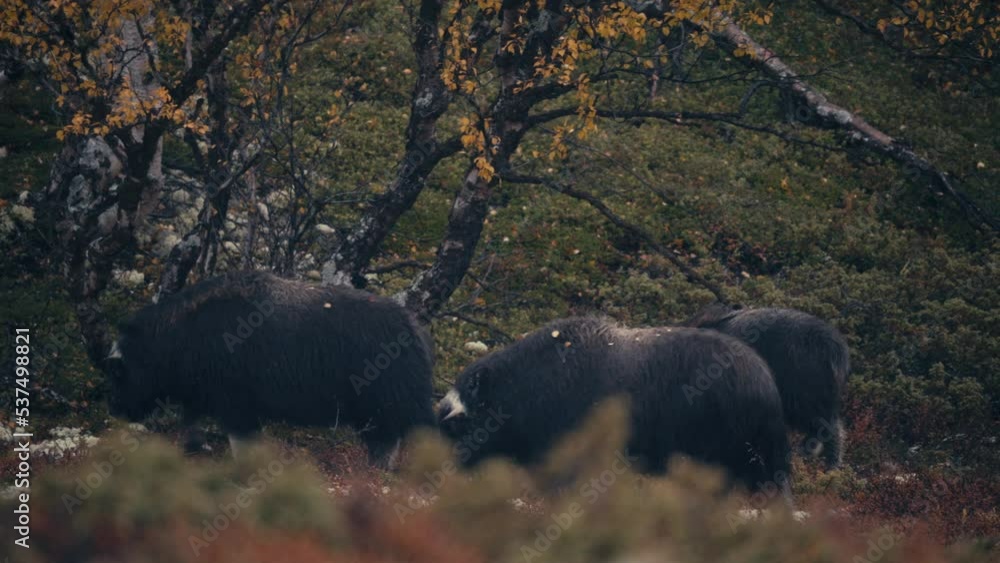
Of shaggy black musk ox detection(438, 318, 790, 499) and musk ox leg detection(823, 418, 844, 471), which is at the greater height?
shaggy black musk ox detection(438, 318, 790, 499)

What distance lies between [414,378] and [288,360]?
4.79 ft

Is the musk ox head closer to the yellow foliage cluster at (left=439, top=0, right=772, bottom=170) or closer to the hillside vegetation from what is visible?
the hillside vegetation

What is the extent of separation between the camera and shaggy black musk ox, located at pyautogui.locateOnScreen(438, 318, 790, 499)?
439 inches

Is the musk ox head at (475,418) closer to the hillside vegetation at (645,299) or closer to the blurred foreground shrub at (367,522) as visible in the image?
the hillside vegetation at (645,299)

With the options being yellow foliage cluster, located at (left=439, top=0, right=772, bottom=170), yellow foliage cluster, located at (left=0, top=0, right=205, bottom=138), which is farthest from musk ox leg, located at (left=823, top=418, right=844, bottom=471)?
yellow foliage cluster, located at (left=0, top=0, right=205, bottom=138)

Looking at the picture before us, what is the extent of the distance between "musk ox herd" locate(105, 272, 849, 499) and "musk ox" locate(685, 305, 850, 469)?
1.06 meters

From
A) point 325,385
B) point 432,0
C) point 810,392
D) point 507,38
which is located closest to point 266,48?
point 432,0

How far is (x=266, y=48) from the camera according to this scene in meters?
13.9

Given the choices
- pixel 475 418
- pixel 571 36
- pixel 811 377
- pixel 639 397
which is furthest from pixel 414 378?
pixel 811 377

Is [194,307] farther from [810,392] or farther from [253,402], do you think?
[810,392]

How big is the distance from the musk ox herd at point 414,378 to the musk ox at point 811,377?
106 cm

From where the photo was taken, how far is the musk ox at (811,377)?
41.8 feet

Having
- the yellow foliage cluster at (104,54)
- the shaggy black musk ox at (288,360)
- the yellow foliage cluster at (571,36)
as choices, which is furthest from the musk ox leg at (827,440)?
the yellow foliage cluster at (104,54)

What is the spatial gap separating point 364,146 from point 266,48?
20.0 ft
